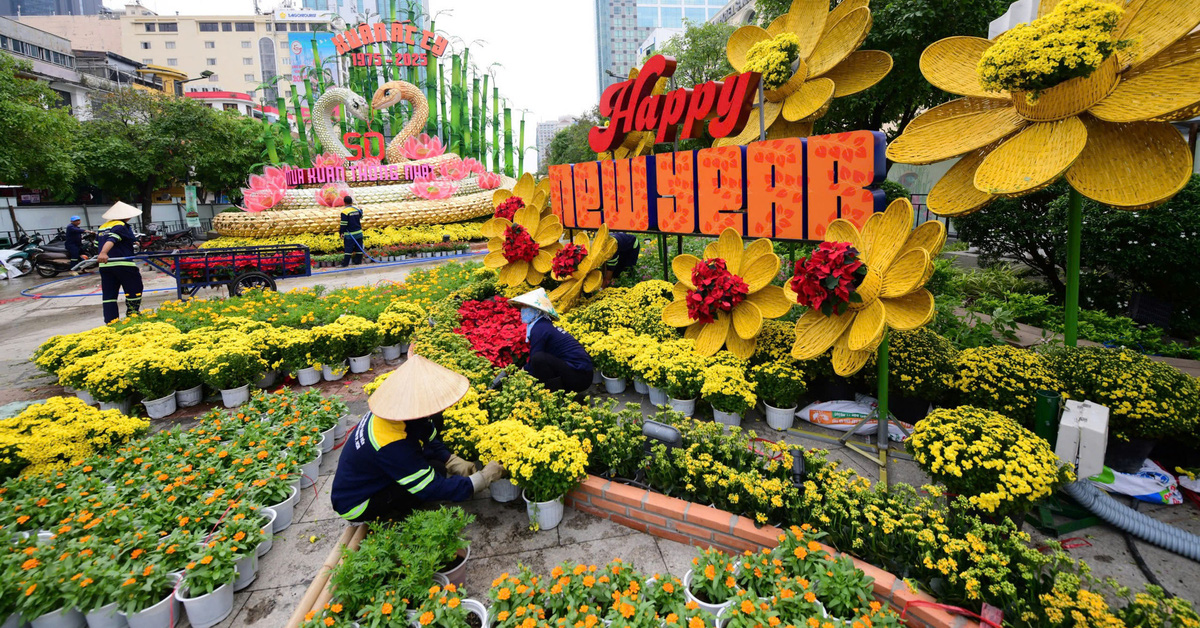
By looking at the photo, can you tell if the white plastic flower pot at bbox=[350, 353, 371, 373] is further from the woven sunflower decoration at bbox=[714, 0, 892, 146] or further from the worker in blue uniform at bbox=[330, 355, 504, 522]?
the woven sunflower decoration at bbox=[714, 0, 892, 146]

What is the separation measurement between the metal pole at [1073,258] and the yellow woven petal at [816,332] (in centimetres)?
155

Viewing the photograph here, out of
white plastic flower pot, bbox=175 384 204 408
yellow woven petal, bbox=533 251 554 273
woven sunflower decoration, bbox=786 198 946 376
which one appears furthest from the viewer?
yellow woven petal, bbox=533 251 554 273

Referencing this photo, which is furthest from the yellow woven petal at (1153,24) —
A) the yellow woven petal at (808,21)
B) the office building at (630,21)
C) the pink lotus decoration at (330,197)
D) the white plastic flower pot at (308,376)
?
the office building at (630,21)

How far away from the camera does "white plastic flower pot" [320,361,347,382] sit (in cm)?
640

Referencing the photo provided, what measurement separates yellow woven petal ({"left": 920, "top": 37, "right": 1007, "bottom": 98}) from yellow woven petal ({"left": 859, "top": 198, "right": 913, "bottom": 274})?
3.38ft

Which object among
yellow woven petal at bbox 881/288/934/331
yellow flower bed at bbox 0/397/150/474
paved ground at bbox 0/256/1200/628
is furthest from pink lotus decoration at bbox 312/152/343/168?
yellow woven petal at bbox 881/288/934/331

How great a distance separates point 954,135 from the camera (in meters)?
4.11

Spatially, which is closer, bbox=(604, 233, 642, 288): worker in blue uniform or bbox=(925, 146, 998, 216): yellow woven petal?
bbox=(925, 146, 998, 216): yellow woven petal

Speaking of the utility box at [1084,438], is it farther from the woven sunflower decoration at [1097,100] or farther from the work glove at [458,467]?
the work glove at [458,467]

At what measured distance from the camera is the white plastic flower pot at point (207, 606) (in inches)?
112

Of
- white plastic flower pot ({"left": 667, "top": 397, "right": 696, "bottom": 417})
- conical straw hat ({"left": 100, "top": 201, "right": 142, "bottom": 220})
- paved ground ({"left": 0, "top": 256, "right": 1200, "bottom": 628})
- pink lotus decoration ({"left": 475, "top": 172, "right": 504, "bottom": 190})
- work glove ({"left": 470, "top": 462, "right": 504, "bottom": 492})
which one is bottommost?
paved ground ({"left": 0, "top": 256, "right": 1200, "bottom": 628})

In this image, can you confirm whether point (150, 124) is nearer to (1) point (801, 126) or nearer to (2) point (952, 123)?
(1) point (801, 126)

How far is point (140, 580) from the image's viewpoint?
2840 mm

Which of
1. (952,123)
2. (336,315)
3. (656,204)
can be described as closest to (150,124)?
(336,315)
